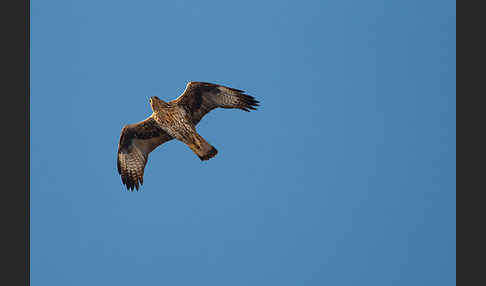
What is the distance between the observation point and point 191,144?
40.0 feet

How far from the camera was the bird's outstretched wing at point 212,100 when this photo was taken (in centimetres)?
1243

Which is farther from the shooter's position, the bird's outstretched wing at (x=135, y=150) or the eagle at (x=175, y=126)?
the bird's outstretched wing at (x=135, y=150)

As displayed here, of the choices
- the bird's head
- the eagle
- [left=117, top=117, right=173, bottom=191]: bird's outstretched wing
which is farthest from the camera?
[left=117, top=117, right=173, bottom=191]: bird's outstretched wing

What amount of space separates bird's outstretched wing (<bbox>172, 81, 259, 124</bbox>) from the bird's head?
0.41 metres

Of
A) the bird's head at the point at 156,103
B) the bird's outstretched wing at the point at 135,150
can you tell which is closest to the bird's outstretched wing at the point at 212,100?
the bird's head at the point at 156,103

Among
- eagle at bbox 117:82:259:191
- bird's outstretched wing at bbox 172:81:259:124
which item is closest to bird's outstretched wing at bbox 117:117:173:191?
eagle at bbox 117:82:259:191

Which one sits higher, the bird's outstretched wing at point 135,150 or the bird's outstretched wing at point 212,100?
the bird's outstretched wing at point 212,100

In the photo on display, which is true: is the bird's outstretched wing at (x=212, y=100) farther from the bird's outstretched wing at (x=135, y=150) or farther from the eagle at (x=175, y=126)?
the bird's outstretched wing at (x=135, y=150)

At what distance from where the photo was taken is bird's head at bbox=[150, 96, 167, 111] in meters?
12.0

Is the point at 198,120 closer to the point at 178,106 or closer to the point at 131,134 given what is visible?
the point at 178,106

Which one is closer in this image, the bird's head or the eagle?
the bird's head

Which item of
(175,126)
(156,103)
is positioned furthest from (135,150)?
(156,103)

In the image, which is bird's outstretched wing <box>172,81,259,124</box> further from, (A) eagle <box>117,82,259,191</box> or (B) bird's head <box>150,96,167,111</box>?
(B) bird's head <box>150,96,167,111</box>

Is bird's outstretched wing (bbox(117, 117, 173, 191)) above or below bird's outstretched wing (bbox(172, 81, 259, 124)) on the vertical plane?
below
